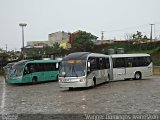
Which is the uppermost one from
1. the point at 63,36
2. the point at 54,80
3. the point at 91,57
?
the point at 63,36

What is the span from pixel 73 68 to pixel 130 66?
11308 mm

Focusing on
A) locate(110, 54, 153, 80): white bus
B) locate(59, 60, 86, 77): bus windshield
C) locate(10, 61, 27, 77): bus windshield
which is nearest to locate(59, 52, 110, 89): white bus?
locate(59, 60, 86, 77): bus windshield

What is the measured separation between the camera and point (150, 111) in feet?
43.9

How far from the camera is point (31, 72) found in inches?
1464

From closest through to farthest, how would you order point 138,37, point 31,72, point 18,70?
1. point 18,70
2. point 31,72
3. point 138,37

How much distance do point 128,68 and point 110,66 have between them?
2565 millimetres

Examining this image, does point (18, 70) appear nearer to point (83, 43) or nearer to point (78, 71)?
point (78, 71)

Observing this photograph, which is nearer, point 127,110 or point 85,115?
point 85,115

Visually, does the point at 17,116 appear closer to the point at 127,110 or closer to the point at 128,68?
the point at 127,110

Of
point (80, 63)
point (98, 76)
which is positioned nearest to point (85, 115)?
point (80, 63)

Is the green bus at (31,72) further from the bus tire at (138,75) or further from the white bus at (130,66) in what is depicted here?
the bus tire at (138,75)

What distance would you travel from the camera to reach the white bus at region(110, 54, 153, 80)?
1371 inches

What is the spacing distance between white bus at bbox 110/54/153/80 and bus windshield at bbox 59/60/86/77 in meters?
9.23

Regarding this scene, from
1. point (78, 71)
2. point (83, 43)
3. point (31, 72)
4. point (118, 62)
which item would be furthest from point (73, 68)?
point (83, 43)
